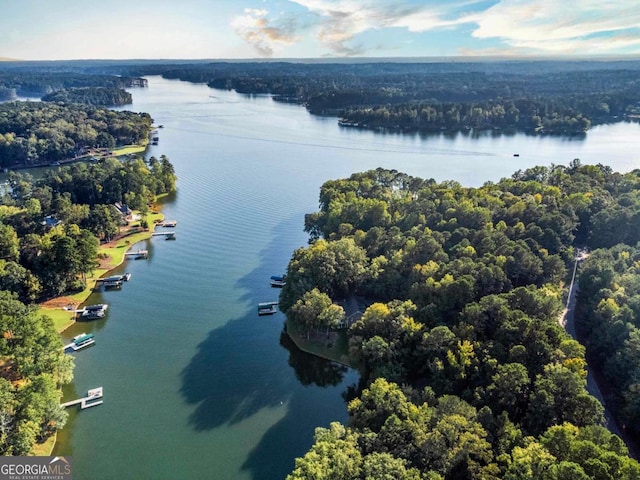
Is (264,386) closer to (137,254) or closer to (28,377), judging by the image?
(28,377)

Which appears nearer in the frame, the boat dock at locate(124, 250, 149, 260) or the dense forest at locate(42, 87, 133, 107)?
the boat dock at locate(124, 250, 149, 260)

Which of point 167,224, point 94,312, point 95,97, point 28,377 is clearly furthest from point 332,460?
point 95,97

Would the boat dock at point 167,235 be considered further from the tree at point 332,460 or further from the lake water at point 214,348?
the tree at point 332,460

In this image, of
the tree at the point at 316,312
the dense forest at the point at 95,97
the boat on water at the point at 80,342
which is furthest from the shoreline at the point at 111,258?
the dense forest at the point at 95,97

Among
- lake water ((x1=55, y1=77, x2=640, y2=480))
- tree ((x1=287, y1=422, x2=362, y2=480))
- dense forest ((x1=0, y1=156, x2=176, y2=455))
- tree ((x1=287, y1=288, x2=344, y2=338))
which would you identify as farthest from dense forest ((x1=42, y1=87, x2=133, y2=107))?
tree ((x1=287, y1=422, x2=362, y2=480))

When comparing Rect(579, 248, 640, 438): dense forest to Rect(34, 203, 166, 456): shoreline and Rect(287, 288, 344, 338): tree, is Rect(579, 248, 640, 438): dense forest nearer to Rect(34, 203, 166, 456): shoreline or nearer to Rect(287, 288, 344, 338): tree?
Rect(287, 288, 344, 338): tree

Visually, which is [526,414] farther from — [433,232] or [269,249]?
[269,249]
